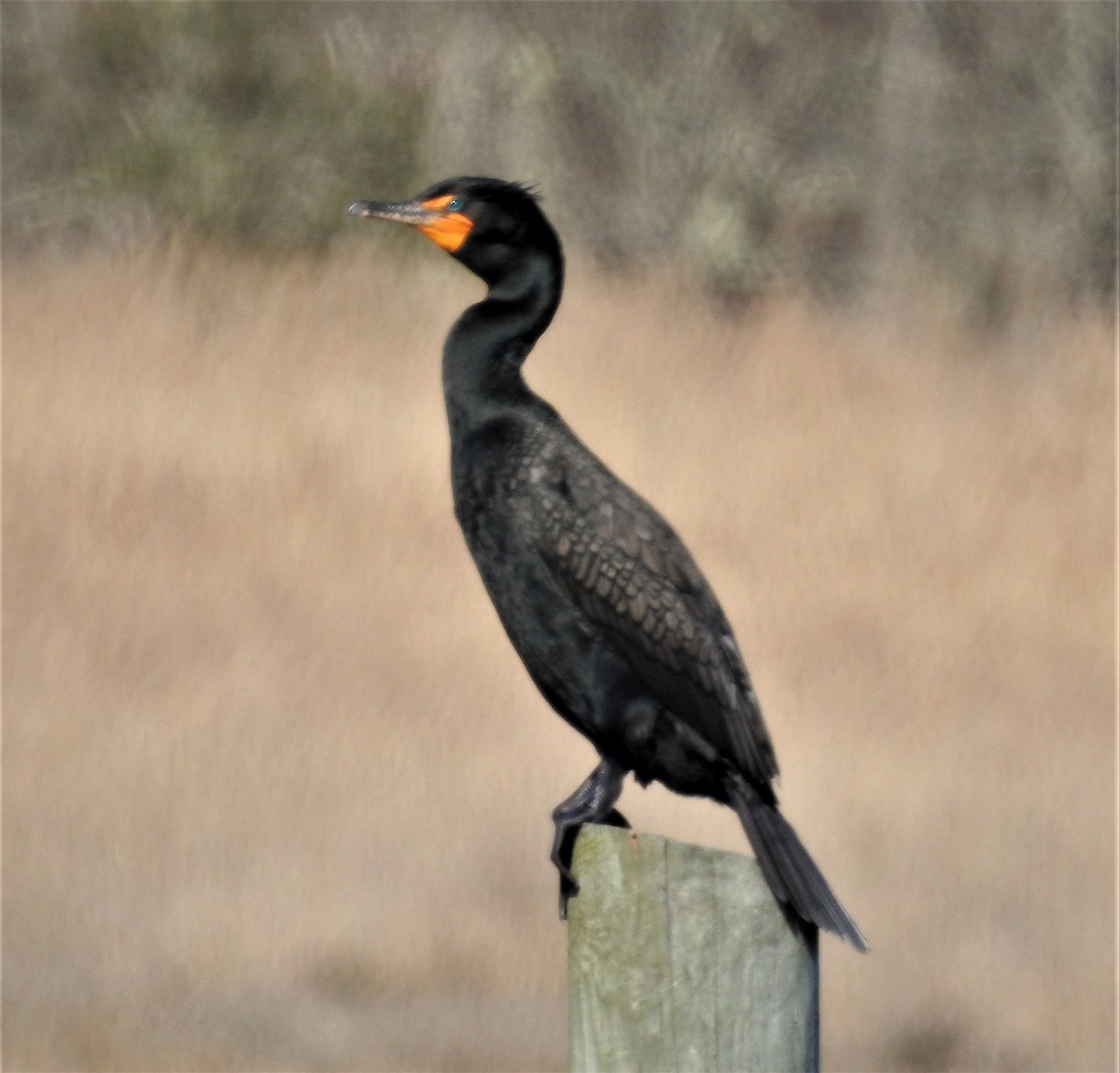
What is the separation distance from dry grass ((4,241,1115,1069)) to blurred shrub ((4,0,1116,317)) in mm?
599

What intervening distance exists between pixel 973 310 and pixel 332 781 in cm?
394

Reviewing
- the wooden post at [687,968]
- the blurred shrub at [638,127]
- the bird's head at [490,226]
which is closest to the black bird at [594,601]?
the bird's head at [490,226]

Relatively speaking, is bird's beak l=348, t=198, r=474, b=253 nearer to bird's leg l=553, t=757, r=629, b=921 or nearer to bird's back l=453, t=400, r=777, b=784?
bird's back l=453, t=400, r=777, b=784

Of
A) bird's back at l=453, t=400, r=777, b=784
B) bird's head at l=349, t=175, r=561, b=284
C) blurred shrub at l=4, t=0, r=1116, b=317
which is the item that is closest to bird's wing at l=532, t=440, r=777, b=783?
bird's back at l=453, t=400, r=777, b=784

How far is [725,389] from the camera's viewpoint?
26.9 ft

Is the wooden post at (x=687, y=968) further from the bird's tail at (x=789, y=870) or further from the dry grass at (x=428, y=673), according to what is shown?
the dry grass at (x=428, y=673)

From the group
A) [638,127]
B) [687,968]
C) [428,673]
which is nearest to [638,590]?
[687,968]

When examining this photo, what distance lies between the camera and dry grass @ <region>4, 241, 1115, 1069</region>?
6.80 m

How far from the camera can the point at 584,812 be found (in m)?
3.54

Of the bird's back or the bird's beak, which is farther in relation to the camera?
the bird's beak

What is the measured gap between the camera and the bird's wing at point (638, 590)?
11.7ft

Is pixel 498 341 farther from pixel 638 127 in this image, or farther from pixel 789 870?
pixel 638 127

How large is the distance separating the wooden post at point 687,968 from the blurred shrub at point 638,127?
628 cm

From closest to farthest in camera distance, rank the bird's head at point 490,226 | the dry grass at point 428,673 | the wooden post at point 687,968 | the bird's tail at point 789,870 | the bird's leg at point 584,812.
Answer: the wooden post at point 687,968 → the bird's tail at point 789,870 → the bird's leg at point 584,812 → the bird's head at point 490,226 → the dry grass at point 428,673
